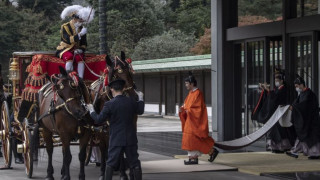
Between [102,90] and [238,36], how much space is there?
7.46 m

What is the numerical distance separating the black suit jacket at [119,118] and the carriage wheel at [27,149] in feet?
10.3

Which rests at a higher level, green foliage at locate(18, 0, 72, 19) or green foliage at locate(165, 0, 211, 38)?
green foliage at locate(18, 0, 72, 19)

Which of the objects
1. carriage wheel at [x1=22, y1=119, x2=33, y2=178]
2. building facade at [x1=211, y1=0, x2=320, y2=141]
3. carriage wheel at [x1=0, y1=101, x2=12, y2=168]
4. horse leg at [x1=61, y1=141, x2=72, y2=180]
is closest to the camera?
horse leg at [x1=61, y1=141, x2=72, y2=180]

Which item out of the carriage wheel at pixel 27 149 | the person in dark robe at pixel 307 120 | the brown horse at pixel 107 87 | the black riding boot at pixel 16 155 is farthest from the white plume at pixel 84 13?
the person in dark robe at pixel 307 120

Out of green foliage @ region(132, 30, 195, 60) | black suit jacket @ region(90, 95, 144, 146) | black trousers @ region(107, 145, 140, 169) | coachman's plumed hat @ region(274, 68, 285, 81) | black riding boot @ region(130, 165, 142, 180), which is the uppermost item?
green foliage @ region(132, 30, 195, 60)

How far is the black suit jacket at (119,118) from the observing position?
9375 millimetres

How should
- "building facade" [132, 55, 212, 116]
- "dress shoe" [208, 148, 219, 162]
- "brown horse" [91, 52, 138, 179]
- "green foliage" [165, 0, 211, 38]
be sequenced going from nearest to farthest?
"brown horse" [91, 52, 138, 179] < "dress shoe" [208, 148, 219, 162] < "building facade" [132, 55, 212, 116] < "green foliage" [165, 0, 211, 38]

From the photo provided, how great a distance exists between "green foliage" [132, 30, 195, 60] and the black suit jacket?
41479 mm

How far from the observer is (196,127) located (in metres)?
14.2

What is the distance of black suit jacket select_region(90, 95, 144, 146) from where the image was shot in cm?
938

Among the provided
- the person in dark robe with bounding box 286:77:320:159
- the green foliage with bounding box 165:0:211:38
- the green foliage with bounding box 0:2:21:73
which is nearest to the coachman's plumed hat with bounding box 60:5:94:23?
the person in dark robe with bounding box 286:77:320:159

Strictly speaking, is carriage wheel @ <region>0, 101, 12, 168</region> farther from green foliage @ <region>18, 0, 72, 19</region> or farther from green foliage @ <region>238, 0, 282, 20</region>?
green foliage @ <region>18, 0, 72, 19</region>

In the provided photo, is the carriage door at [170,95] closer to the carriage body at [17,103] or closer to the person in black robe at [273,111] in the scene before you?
the person in black robe at [273,111]

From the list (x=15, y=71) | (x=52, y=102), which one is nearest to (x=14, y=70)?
(x=15, y=71)
